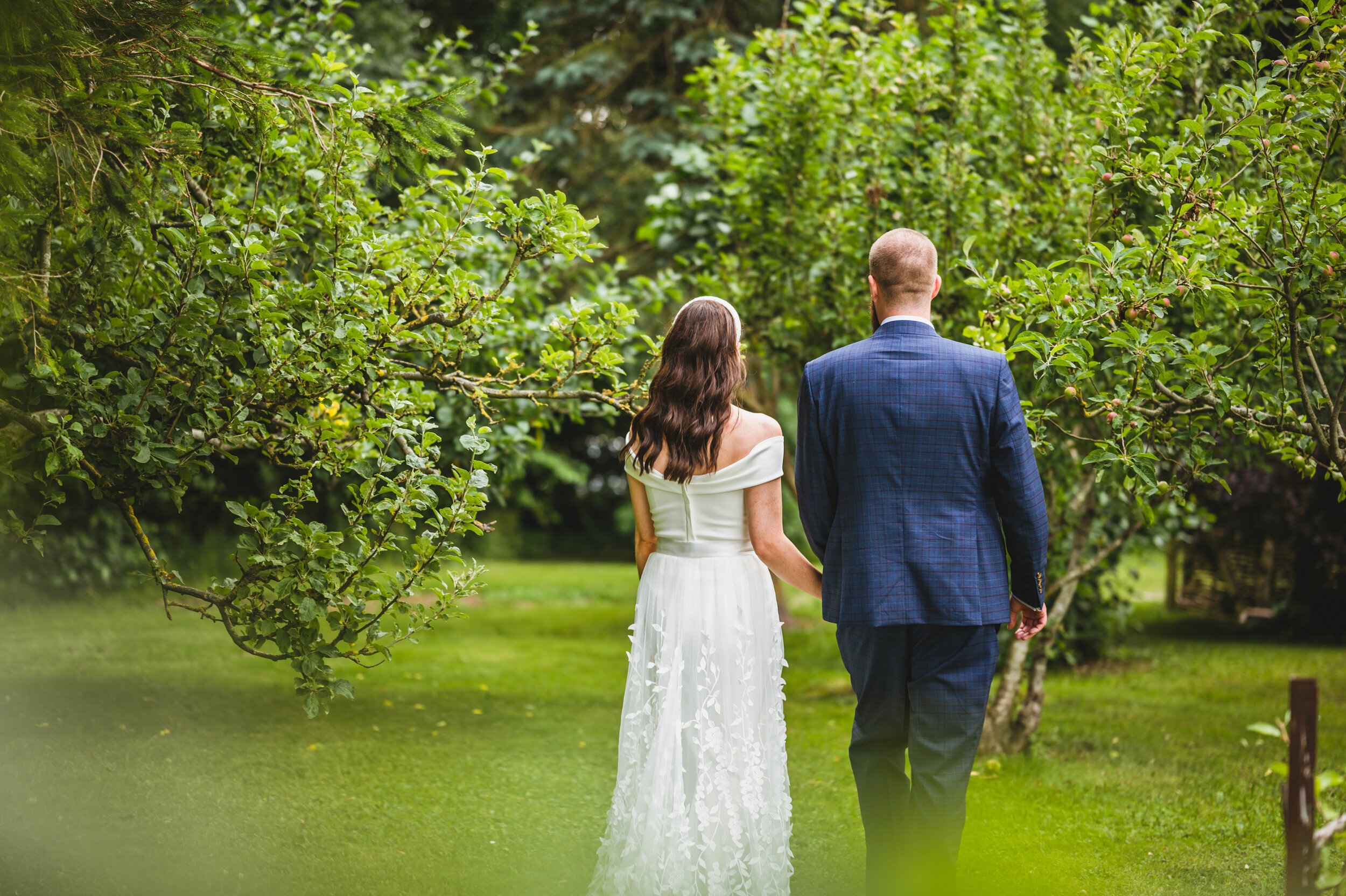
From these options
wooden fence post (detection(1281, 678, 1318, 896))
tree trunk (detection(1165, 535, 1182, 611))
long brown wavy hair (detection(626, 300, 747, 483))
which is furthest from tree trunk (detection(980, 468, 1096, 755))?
tree trunk (detection(1165, 535, 1182, 611))

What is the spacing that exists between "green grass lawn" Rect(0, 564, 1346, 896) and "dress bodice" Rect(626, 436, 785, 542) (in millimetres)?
1472

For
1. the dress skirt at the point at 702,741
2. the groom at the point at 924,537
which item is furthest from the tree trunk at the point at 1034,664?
the groom at the point at 924,537

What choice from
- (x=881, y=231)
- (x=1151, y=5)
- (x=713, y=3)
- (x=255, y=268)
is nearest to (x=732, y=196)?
(x=881, y=231)

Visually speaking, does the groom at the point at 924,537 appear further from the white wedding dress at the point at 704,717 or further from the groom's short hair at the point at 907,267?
the white wedding dress at the point at 704,717

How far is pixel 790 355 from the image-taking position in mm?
6934

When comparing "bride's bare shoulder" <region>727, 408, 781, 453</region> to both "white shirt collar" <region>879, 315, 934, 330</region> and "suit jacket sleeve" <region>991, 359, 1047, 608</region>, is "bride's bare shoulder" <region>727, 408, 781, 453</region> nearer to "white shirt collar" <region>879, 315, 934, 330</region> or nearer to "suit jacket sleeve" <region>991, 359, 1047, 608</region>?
"white shirt collar" <region>879, 315, 934, 330</region>

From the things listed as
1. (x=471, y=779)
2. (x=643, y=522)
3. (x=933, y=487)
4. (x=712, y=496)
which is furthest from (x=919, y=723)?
(x=471, y=779)

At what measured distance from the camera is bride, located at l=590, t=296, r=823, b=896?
11.3ft

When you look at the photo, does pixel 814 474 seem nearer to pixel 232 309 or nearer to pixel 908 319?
pixel 908 319

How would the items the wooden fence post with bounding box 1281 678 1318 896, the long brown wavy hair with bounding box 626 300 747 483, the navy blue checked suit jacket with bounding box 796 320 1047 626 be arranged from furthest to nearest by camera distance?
the long brown wavy hair with bounding box 626 300 747 483
the navy blue checked suit jacket with bounding box 796 320 1047 626
the wooden fence post with bounding box 1281 678 1318 896

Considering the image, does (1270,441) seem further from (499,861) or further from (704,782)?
(499,861)

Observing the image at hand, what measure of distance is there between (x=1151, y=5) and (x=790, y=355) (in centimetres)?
288

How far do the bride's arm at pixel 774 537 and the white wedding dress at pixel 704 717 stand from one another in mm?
40

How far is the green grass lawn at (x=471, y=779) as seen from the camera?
432 cm
